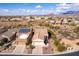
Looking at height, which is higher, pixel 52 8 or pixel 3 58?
pixel 52 8

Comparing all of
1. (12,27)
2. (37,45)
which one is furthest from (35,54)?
(12,27)

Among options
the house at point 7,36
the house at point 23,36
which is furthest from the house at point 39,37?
the house at point 7,36

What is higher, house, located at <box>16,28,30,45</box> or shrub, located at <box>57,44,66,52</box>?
house, located at <box>16,28,30,45</box>

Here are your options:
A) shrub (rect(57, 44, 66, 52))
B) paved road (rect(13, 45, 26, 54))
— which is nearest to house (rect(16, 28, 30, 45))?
paved road (rect(13, 45, 26, 54))

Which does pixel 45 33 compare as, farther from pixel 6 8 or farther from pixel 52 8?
pixel 6 8

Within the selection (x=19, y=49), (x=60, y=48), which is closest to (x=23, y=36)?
(x=19, y=49)

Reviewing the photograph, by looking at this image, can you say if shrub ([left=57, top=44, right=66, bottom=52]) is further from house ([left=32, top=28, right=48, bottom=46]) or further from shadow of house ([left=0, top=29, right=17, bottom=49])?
shadow of house ([left=0, top=29, right=17, bottom=49])

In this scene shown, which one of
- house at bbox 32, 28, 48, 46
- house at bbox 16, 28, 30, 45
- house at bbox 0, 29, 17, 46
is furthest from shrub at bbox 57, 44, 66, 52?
house at bbox 0, 29, 17, 46

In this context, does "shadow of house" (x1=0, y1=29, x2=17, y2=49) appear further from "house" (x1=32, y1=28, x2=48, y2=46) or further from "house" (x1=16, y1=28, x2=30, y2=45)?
"house" (x1=32, y1=28, x2=48, y2=46)

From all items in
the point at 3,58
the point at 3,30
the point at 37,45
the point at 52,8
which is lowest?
the point at 3,58

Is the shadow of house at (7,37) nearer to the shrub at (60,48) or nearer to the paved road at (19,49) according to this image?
the paved road at (19,49)

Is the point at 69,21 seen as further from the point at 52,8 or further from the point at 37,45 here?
the point at 37,45
